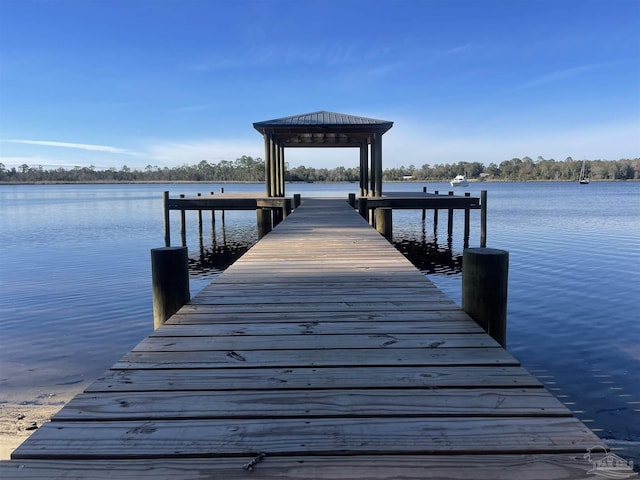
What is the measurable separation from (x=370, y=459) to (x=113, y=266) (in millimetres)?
15109

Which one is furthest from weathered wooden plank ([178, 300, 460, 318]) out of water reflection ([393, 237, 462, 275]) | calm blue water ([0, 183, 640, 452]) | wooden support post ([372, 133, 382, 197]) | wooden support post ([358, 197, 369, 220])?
wooden support post ([372, 133, 382, 197])

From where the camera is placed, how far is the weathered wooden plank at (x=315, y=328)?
10.3ft

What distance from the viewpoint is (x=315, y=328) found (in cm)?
324

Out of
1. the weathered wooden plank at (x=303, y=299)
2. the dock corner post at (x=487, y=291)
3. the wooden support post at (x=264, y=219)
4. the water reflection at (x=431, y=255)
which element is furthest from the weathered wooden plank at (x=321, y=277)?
the wooden support post at (x=264, y=219)

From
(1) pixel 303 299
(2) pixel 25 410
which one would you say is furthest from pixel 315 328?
(2) pixel 25 410

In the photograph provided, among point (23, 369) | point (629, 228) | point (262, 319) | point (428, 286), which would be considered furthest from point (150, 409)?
point (629, 228)

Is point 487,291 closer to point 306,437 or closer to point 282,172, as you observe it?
point 306,437

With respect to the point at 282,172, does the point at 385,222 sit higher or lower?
lower

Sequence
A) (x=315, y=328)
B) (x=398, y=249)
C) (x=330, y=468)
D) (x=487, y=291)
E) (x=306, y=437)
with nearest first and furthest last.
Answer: (x=330, y=468) → (x=306, y=437) → (x=315, y=328) → (x=487, y=291) → (x=398, y=249)

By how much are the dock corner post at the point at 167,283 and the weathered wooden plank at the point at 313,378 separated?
146cm

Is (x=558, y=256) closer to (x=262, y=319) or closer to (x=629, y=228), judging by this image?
(x=629, y=228)

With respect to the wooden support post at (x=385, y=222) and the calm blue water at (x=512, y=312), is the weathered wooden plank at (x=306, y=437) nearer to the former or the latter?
the calm blue water at (x=512, y=312)

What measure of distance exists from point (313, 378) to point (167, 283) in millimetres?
2094

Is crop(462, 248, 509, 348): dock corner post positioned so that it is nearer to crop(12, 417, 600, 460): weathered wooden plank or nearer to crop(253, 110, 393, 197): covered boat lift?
crop(12, 417, 600, 460): weathered wooden plank
